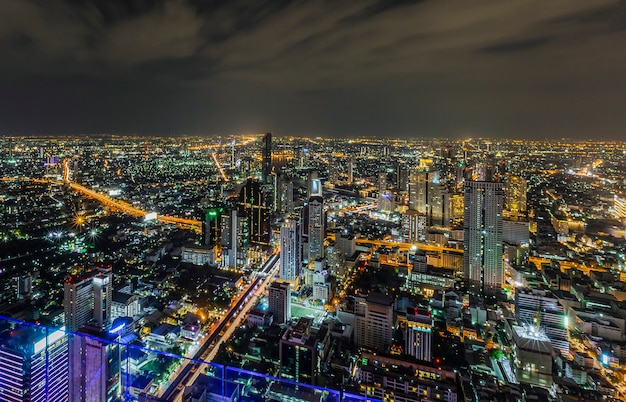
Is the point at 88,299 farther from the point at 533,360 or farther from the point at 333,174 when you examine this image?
the point at 333,174

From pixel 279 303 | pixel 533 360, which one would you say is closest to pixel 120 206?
pixel 279 303

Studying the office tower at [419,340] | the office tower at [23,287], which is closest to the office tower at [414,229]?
the office tower at [419,340]

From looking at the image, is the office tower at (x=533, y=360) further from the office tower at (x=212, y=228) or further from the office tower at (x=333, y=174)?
the office tower at (x=333, y=174)

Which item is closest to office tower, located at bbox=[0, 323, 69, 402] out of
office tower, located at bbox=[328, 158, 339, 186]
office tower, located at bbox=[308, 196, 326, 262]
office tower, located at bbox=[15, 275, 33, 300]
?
office tower, located at bbox=[15, 275, 33, 300]

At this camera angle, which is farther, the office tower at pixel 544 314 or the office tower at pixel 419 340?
the office tower at pixel 544 314

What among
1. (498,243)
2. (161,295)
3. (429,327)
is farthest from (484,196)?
(161,295)
